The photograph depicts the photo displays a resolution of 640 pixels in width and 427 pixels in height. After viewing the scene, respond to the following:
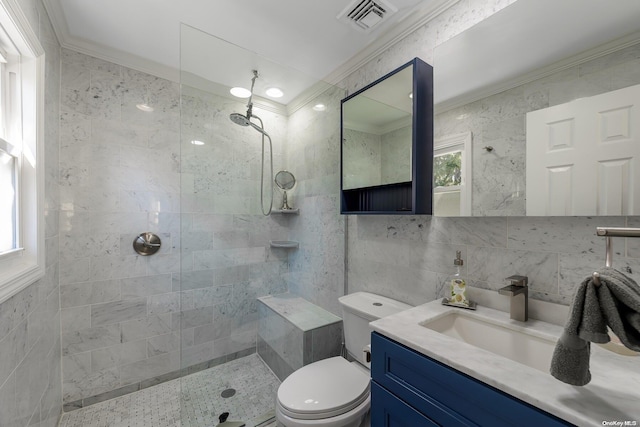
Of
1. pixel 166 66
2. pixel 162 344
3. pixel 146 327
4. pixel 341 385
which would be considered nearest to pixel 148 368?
pixel 162 344

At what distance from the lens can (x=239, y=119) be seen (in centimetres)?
155

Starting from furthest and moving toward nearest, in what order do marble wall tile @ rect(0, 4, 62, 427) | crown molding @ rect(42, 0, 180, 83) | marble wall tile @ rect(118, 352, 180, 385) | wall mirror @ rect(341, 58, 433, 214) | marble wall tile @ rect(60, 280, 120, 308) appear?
1. marble wall tile @ rect(118, 352, 180, 385)
2. marble wall tile @ rect(60, 280, 120, 308)
3. crown molding @ rect(42, 0, 180, 83)
4. wall mirror @ rect(341, 58, 433, 214)
5. marble wall tile @ rect(0, 4, 62, 427)

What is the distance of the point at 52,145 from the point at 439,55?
2.33 metres

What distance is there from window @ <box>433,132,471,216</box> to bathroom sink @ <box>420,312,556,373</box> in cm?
48

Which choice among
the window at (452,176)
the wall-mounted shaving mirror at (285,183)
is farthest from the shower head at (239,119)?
the window at (452,176)

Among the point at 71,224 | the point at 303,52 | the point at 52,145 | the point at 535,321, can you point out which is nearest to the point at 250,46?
the point at 303,52

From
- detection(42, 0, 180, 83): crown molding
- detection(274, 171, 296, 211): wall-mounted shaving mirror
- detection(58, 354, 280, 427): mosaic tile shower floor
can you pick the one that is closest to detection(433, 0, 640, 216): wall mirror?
detection(274, 171, 296, 211): wall-mounted shaving mirror

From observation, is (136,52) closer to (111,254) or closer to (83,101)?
(83,101)

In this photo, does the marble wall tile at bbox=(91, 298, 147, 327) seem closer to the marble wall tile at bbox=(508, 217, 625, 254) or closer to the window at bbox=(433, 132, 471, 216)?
the window at bbox=(433, 132, 471, 216)

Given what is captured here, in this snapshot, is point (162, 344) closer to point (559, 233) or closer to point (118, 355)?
point (118, 355)

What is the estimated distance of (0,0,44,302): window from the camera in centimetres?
106

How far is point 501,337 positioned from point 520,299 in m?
0.17

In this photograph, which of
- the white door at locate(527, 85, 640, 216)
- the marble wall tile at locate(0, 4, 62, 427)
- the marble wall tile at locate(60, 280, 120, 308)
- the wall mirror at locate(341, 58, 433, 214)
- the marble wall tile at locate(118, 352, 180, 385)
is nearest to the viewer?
the white door at locate(527, 85, 640, 216)

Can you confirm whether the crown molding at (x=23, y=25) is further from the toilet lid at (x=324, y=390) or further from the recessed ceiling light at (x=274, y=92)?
the toilet lid at (x=324, y=390)
